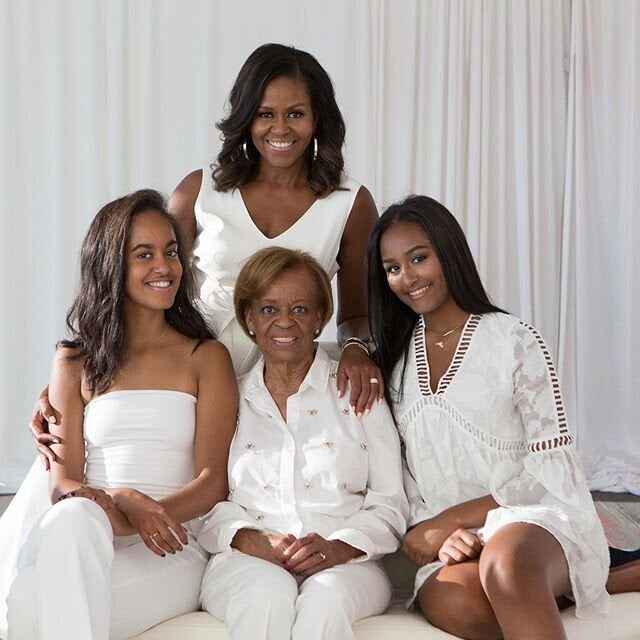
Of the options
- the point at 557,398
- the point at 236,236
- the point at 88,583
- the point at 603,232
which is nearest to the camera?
the point at 88,583

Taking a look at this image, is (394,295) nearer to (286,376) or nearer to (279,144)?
(286,376)

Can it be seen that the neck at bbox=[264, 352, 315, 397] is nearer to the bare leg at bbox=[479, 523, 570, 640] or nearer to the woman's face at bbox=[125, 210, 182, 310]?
the woman's face at bbox=[125, 210, 182, 310]

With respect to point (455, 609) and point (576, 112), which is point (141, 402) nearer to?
point (455, 609)

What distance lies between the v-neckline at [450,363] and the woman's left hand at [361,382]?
0.09 m

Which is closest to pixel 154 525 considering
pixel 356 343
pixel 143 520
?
pixel 143 520

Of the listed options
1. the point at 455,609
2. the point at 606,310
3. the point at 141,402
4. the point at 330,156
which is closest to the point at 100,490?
the point at 141,402

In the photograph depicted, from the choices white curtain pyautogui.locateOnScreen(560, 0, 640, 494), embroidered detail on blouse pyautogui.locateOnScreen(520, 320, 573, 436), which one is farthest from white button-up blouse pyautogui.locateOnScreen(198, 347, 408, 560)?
white curtain pyautogui.locateOnScreen(560, 0, 640, 494)

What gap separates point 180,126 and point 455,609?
3.30 meters

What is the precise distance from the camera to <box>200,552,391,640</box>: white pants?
76.2 inches

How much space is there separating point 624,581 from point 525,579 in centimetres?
46

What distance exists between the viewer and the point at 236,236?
8.93ft

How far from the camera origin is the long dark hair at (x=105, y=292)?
2344 mm

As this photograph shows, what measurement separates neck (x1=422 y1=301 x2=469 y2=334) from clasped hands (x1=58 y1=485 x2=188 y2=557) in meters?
0.71

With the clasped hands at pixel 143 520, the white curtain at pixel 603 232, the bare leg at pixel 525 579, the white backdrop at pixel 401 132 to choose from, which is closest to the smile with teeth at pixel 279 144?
the clasped hands at pixel 143 520
